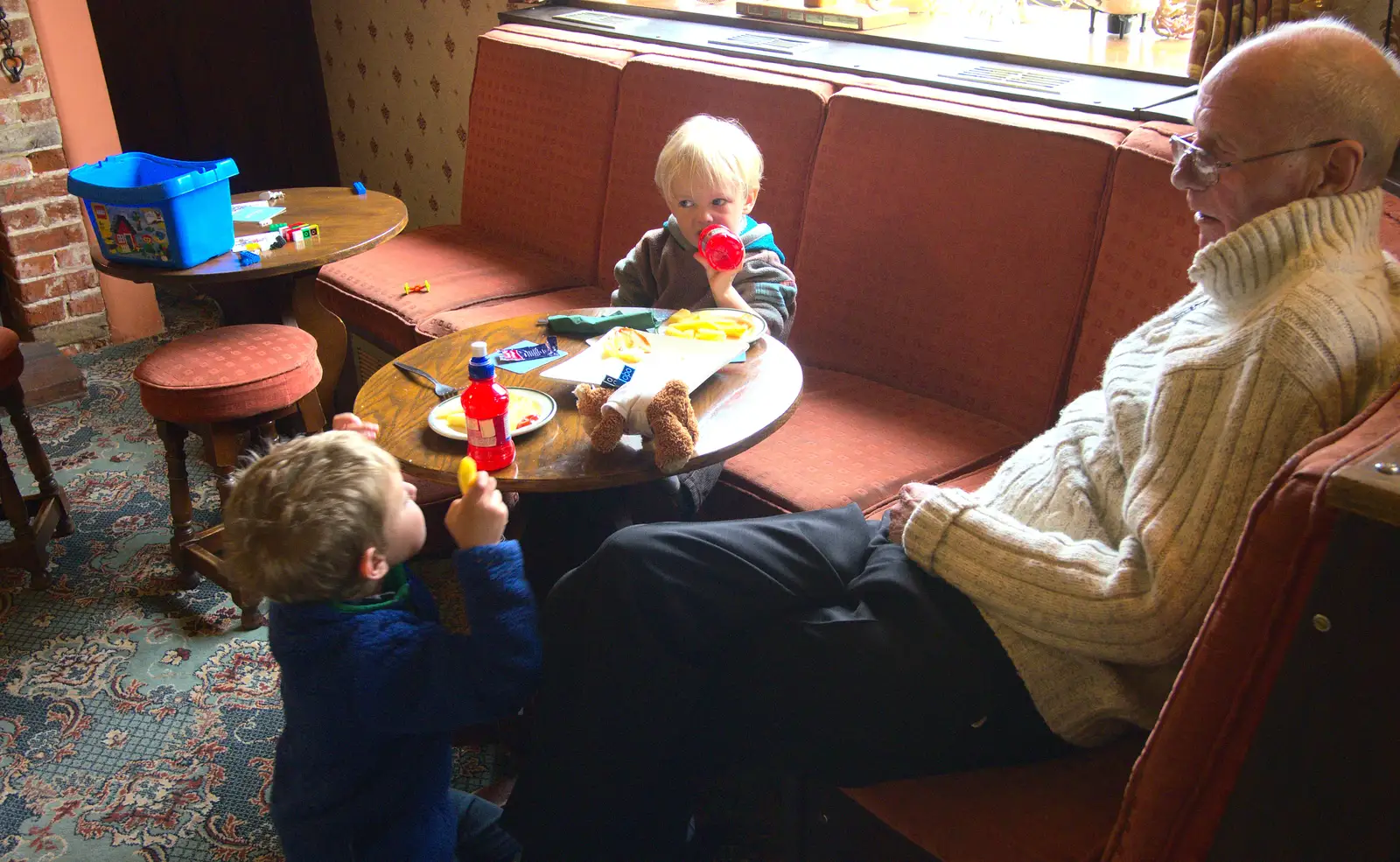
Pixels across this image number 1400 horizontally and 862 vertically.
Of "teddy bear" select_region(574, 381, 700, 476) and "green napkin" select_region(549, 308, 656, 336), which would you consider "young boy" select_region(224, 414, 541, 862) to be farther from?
"green napkin" select_region(549, 308, 656, 336)

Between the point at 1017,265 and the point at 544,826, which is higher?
the point at 1017,265

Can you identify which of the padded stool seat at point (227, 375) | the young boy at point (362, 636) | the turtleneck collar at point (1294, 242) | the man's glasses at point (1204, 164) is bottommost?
the padded stool seat at point (227, 375)

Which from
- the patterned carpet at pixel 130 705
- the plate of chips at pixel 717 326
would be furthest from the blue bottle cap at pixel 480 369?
the patterned carpet at pixel 130 705

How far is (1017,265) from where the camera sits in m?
2.16

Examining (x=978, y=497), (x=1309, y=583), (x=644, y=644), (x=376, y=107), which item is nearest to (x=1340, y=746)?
(x=1309, y=583)

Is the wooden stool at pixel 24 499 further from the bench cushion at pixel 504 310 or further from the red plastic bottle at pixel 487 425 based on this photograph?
the red plastic bottle at pixel 487 425

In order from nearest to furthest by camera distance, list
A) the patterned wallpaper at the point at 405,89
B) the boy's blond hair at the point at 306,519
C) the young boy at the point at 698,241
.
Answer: the boy's blond hair at the point at 306,519 → the young boy at the point at 698,241 → the patterned wallpaper at the point at 405,89

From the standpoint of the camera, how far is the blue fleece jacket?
126 cm

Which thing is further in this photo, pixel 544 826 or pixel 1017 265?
pixel 1017 265

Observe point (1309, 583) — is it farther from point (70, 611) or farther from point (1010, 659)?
point (70, 611)

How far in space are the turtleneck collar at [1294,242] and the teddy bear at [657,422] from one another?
Answer: 0.71 meters

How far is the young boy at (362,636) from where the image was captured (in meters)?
1.22

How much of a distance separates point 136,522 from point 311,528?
73.2 inches

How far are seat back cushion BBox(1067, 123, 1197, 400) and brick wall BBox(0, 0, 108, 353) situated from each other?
3192mm
